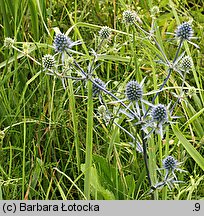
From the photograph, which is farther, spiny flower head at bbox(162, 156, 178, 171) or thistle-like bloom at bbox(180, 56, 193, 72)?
thistle-like bloom at bbox(180, 56, 193, 72)

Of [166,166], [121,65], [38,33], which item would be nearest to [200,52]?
[121,65]

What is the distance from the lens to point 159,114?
4.75 ft

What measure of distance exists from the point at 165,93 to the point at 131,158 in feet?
1.17

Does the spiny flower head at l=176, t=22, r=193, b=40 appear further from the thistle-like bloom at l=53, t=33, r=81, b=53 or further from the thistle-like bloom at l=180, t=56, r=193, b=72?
the thistle-like bloom at l=53, t=33, r=81, b=53

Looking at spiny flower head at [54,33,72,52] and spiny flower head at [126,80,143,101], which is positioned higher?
spiny flower head at [54,33,72,52]

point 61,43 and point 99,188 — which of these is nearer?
point 61,43

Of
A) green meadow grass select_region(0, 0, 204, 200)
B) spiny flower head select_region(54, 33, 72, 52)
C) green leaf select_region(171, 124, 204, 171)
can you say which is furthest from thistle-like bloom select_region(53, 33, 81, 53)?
green leaf select_region(171, 124, 204, 171)

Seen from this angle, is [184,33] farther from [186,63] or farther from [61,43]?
[61,43]

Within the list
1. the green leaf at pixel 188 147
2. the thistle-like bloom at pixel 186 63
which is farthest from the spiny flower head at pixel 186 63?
the green leaf at pixel 188 147

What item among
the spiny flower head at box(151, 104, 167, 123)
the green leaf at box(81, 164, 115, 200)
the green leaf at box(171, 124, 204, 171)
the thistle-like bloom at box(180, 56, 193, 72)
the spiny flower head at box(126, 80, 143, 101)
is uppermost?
the thistle-like bloom at box(180, 56, 193, 72)

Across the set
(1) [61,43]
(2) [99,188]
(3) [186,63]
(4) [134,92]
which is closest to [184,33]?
(3) [186,63]

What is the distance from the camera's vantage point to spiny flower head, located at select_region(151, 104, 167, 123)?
1.44m

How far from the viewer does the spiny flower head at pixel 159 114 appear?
1440 millimetres

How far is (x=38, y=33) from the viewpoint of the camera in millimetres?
2229
